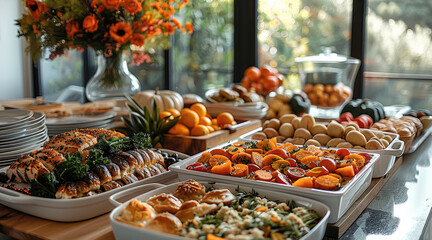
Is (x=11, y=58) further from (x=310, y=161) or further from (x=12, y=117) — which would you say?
(x=310, y=161)

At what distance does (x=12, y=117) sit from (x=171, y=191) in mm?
746

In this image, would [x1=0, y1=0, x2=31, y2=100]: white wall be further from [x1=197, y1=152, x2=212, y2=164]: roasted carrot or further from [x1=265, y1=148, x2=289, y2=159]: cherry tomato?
[x1=265, y1=148, x2=289, y2=159]: cherry tomato

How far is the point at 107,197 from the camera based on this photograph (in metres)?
1.13

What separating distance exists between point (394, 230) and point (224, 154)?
1.70ft

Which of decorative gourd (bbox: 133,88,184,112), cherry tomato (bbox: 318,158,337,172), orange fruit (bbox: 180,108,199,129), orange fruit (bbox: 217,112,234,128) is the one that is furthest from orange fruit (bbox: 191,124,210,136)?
cherry tomato (bbox: 318,158,337,172)

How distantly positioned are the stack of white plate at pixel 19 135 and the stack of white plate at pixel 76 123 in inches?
10.1

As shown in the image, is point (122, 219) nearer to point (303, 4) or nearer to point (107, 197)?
point (107, 197)

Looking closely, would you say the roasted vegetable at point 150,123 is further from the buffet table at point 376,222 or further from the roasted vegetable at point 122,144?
the buffet table at point 376,222

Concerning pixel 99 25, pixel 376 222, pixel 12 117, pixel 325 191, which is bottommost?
pixel 376 222

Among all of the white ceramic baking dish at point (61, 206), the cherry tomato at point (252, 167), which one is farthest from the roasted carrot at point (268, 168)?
the white ceramic baking dish at point (61, 206)

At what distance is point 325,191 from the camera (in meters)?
1.06

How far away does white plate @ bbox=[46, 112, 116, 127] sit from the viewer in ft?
6.06

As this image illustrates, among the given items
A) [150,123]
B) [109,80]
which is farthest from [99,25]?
[150,123]

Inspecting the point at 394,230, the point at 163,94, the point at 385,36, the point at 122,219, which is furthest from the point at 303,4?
the point at 122,219
